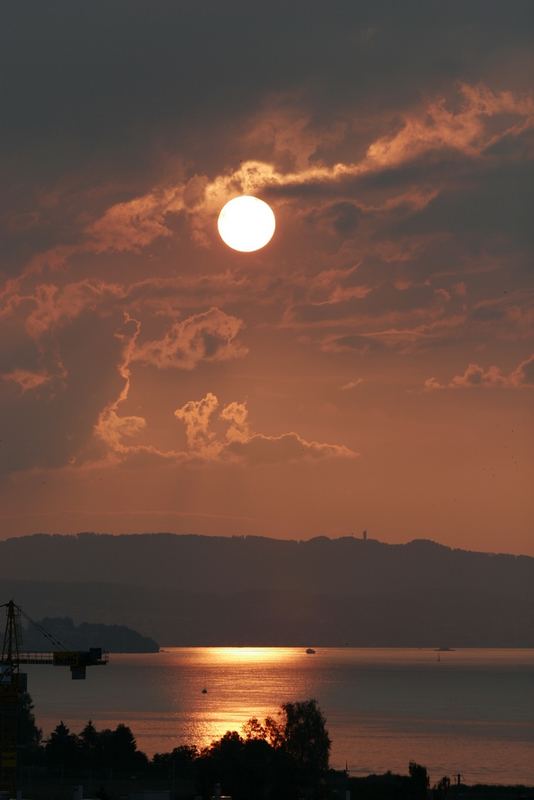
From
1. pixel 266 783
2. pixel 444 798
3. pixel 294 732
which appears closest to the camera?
pixel 266 783

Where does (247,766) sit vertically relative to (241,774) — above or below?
above

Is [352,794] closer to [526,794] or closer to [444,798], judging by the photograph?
[444,798]

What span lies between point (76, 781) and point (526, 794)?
61890 millimetres

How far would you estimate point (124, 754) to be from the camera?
199 metres

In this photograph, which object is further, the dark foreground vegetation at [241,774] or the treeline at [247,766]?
the treeline at [247,766]

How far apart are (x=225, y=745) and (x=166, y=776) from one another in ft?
31.0

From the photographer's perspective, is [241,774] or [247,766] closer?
[241,774]

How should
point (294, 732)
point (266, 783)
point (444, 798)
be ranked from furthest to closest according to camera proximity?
1. point (294, 732)
2. point (444, 798)
3. point (266, 783)

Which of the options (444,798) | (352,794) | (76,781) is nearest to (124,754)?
(76,781)

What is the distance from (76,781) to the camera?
18500 cm

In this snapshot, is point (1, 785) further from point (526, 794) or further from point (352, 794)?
point (526, 794)

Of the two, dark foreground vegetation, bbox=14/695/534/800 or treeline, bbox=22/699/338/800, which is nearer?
dark foreground vegetation, bbox=14/695/534/800

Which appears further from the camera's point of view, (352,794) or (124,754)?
(124,754)

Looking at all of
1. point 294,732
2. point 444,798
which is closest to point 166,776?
point 294,732
